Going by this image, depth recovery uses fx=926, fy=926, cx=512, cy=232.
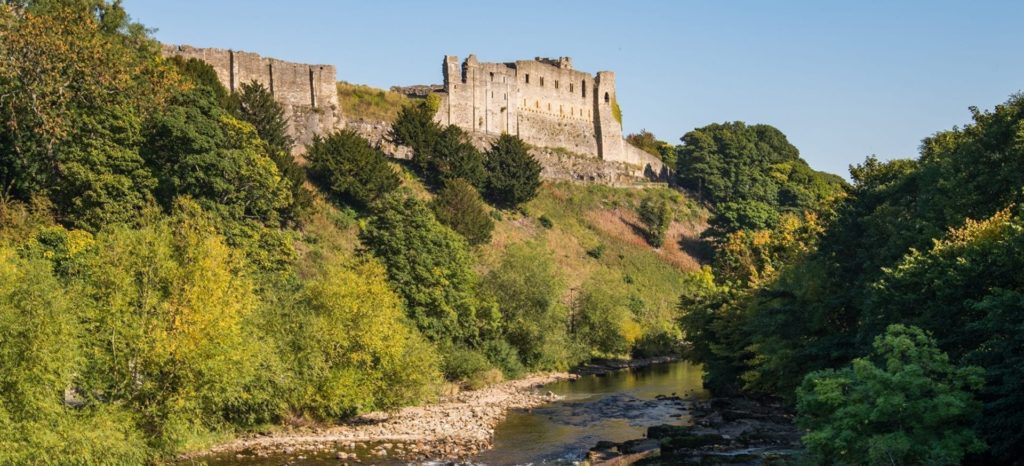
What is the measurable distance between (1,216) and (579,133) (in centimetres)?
6676

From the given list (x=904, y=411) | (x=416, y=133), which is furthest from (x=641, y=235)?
(x=904, y=411)

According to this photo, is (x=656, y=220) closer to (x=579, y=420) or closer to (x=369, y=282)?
(x=579, y=420)

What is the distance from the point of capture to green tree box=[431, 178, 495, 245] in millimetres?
60509

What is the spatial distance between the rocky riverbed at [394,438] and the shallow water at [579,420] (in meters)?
0.50

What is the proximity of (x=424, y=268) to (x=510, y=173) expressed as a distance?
3230 centimetres

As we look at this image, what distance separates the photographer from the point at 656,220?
8719 cm

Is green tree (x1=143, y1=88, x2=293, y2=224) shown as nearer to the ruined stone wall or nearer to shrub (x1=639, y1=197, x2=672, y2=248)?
the ruined stone wall

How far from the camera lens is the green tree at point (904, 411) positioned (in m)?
18.4

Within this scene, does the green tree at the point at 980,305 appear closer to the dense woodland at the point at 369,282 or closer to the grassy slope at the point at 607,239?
the dense woodland at the point at 369,282

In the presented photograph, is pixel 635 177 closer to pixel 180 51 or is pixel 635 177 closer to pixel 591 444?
pixel 180 51

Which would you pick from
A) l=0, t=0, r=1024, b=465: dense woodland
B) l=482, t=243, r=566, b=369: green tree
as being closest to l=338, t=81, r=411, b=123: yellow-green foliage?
l=0, t=0, r=1024, b=465: dense woodland

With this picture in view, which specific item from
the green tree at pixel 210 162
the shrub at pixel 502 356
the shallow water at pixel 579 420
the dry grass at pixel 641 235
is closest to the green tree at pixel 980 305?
the shallow water at pixel 579 420

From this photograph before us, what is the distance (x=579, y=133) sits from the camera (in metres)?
99.1

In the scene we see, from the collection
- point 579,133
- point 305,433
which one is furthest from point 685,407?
point 579,133
